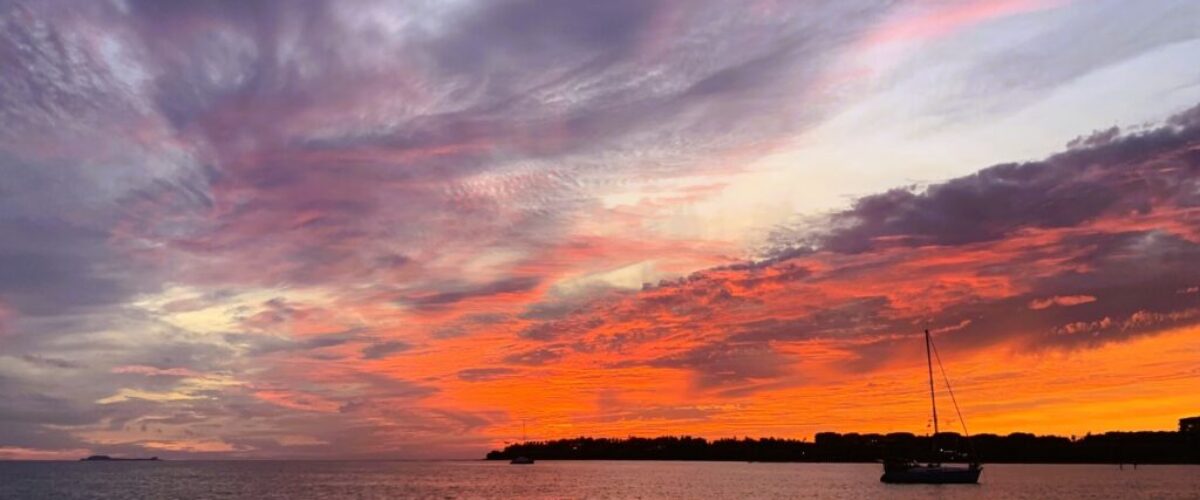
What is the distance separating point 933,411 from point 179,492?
150683 millimetres

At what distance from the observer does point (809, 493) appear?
7347 inches

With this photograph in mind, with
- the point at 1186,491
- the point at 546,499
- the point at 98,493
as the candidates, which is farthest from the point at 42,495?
the point at 1186,491

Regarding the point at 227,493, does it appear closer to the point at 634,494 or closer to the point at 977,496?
the point at 634,494

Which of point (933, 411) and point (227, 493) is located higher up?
point (933, 411)

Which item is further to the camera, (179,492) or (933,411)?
(179,492)

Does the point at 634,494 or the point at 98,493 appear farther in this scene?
the point at 98,493

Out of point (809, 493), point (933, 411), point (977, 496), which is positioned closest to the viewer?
point (977, 496)

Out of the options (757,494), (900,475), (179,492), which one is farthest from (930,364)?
(179,492)

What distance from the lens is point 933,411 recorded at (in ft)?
568

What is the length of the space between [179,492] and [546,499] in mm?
84049

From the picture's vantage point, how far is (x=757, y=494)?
183m

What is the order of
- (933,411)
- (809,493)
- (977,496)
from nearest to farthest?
1. (977,496)
2. (933,411)
3. (809,493)

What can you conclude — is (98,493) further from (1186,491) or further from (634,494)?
(1186,491)

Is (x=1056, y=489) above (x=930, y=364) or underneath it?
underneath
